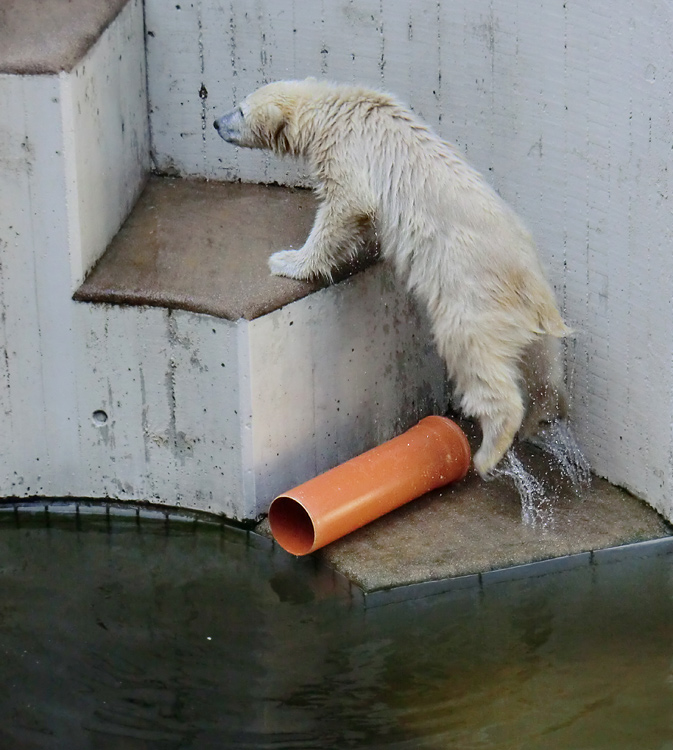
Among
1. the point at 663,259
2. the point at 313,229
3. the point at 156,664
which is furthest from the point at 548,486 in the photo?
the point at 156,664

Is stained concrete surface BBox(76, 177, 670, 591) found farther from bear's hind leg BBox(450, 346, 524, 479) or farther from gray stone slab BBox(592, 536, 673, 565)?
bear's hind leg BBox(450, 346, 524, 479)

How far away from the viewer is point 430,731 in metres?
3.95

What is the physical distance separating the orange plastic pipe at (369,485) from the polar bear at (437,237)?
0.19 m

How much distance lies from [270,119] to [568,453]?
5.90 feet

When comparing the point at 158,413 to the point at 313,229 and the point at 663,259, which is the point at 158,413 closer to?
the point at 313,229

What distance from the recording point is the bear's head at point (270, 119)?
4.92 metres

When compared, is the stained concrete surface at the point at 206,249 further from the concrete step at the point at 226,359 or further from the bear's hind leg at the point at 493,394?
the bear's hind leg at the point at 493,394

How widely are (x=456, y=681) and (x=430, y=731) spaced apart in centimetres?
28

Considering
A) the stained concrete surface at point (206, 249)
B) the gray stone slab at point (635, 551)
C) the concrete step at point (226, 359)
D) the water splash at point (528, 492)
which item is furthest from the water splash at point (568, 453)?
the stained concrete surface at point (206, 249)

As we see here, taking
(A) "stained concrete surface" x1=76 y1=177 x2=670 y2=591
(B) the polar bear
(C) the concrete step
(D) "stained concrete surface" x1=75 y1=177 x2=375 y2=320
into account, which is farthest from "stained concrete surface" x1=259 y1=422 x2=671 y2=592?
(D) "stained concrete surface" x1=75 y1=177 x2=375 y2=320

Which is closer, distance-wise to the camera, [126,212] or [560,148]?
[560,148]

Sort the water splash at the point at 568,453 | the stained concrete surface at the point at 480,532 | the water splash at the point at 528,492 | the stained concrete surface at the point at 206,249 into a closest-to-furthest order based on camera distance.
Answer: the stained concrete surface at the point at 480,532 → the stained concrete surface at the point at 206,249 → the water splash at the point at 528,492 → the water splash at the point at 568,453

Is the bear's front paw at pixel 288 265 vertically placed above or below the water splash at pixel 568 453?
above

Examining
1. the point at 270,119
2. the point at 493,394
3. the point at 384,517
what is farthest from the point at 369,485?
the point at 270,119
